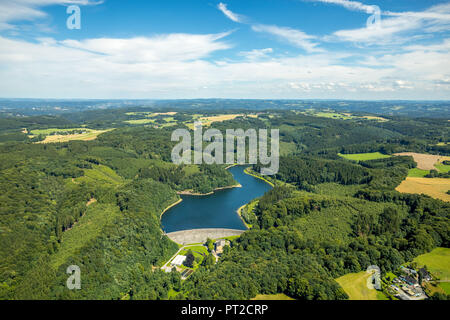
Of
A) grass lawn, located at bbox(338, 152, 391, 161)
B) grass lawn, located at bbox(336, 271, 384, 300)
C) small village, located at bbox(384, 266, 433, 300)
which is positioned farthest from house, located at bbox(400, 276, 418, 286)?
grass lawn, located at bbox(338, 152, 391, 161)

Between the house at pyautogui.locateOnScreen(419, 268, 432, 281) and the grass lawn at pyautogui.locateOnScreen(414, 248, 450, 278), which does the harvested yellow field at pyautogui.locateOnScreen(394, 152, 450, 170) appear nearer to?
the grass lawn at pyautogui.locateOnScreen(414, 248, 450, 278)

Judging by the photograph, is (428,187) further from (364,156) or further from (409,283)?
(364,156)

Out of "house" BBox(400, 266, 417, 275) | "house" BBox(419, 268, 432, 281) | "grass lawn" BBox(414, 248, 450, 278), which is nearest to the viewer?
"house" BBox(419, 268, 432, 281)

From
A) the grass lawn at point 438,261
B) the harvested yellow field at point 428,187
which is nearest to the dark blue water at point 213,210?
the grass lawn at point 438,261

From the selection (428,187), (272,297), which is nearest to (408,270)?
(272,297)

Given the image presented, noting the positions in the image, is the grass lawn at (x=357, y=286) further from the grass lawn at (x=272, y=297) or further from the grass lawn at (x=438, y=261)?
the grass lawn at (x=438, y=261)
